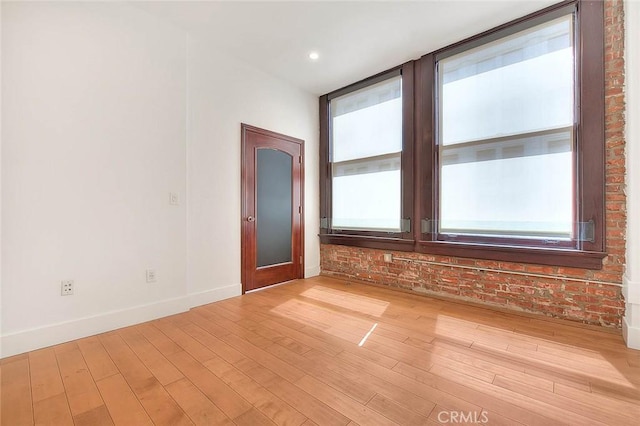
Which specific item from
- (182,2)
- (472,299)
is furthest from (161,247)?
(472,299)

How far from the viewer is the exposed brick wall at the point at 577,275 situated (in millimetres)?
2395

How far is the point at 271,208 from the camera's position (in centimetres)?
400

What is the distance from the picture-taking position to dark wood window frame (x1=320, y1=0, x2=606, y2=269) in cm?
246

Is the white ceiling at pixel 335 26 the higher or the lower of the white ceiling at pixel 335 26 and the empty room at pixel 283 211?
the higher

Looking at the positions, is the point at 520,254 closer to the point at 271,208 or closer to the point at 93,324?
the point at 271,208

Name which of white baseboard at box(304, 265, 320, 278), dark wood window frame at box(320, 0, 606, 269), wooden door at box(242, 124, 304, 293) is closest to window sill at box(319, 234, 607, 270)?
dark wood window frame at box(320, 0, 606, 269)

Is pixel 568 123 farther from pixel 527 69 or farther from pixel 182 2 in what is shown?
pixel 182 2

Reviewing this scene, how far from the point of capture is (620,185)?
7.82 feet

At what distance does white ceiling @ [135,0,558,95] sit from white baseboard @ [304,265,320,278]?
3035 millimetres

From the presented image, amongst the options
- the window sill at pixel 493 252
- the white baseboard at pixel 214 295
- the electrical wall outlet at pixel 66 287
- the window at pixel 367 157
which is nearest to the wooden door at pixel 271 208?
the white baseboard at pixel 214 295

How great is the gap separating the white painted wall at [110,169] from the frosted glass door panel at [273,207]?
388 millimetres

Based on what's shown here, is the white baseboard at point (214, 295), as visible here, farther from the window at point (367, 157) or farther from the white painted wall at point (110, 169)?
the window at point (367, 157)

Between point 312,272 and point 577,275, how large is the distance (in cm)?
327

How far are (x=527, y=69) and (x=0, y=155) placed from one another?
4656mm
